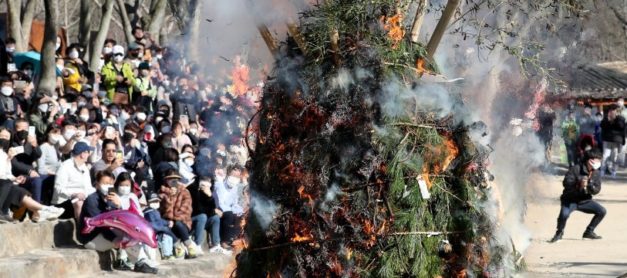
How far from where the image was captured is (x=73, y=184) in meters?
12.1

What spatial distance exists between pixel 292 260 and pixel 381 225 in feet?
1.60

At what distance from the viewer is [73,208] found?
1210 cm

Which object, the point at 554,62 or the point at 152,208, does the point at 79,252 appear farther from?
the point at 554,62

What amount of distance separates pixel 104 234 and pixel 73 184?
77 centimetres

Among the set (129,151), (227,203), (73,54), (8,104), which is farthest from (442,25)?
(73,54)

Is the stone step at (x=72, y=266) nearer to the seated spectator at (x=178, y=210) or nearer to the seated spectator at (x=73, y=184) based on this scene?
the seated spectator at (x=178, y=210)

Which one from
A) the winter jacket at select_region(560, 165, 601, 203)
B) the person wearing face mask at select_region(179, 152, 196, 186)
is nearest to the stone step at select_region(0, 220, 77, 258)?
the person wearing face mask at select_region(179, 152, 196, 186)

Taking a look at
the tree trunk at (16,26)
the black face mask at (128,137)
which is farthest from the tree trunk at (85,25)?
the black face mask at (128,137)

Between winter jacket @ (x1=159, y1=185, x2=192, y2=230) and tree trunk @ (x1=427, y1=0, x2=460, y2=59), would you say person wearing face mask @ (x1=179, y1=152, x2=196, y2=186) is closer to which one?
winter jacket @ (x1=159, y1=185, x2=192, y2=230)

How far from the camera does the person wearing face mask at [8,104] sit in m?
13.8

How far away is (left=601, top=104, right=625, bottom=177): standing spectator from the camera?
28.4 metres

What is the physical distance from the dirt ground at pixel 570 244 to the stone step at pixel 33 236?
487 cm

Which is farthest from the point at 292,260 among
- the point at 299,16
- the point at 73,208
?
the point at 73,208

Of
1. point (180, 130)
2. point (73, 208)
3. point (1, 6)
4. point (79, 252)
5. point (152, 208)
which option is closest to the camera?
point (79, 252)
